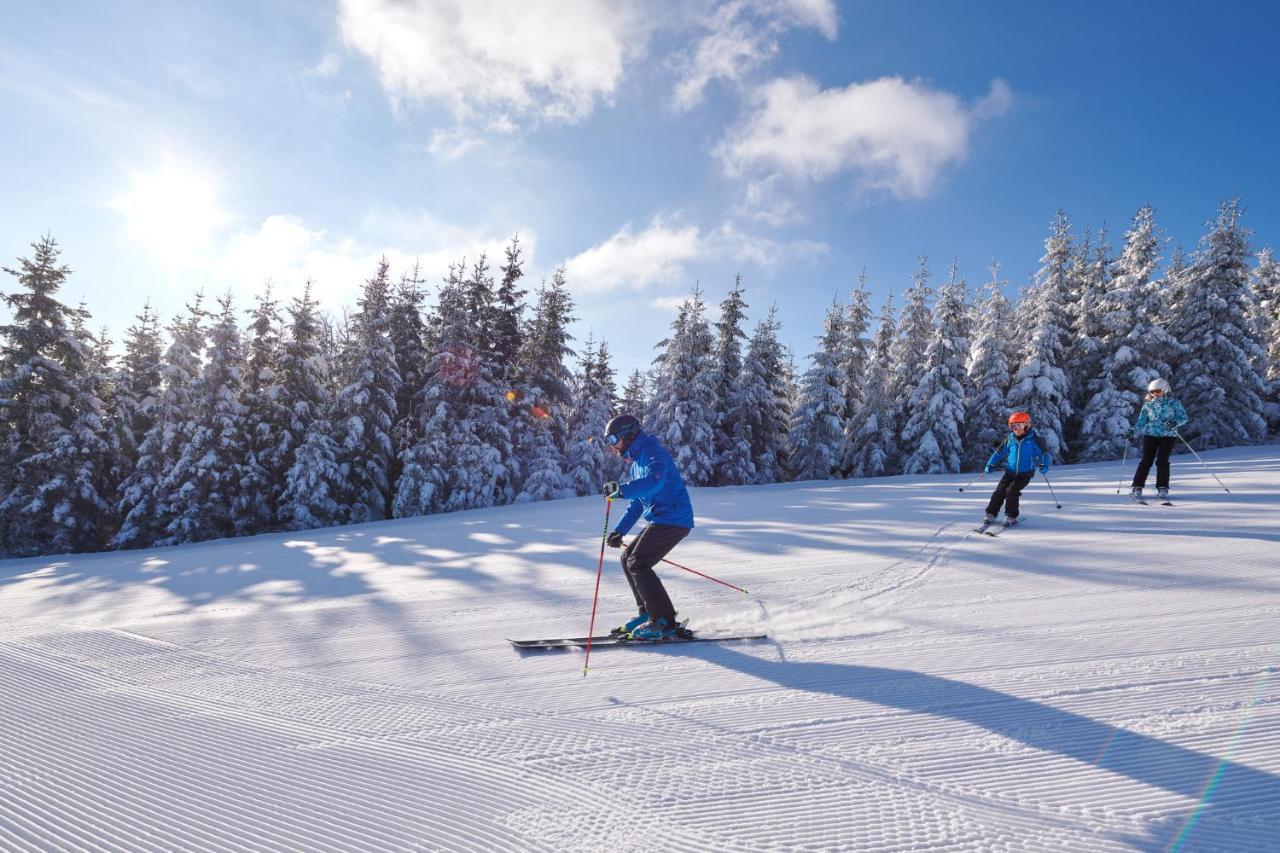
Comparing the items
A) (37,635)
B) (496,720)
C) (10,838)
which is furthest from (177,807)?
(37,635)

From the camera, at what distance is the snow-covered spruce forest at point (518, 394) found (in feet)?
61.1

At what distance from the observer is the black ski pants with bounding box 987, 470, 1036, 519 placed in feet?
25.6

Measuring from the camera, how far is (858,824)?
7.86 feet

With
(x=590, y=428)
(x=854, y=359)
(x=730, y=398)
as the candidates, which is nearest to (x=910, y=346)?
(x=854, y=359)

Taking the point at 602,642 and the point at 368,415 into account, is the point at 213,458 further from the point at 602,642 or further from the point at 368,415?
the point at 602,642

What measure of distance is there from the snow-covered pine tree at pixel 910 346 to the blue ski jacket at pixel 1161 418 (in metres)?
17.9

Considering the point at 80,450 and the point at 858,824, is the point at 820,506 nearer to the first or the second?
the point at 858,824

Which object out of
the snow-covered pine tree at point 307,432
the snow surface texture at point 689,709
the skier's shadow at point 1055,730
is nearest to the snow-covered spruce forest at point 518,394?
the snow-covered pine tree at point 307,432

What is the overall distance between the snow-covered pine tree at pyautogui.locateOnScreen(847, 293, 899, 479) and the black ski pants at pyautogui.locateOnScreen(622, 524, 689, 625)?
23864 millimetres

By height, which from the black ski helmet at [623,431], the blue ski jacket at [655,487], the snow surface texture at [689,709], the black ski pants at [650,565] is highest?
the black ski helmet at [623,431]

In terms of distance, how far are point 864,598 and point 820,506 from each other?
5.80 m

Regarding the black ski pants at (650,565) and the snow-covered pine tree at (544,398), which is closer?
the black ski pants at (650,565)

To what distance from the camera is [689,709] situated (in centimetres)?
348

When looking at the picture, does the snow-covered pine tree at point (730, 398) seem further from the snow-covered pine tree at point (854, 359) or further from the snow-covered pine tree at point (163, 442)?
the snow-covered pine tree at point (163, 442)
